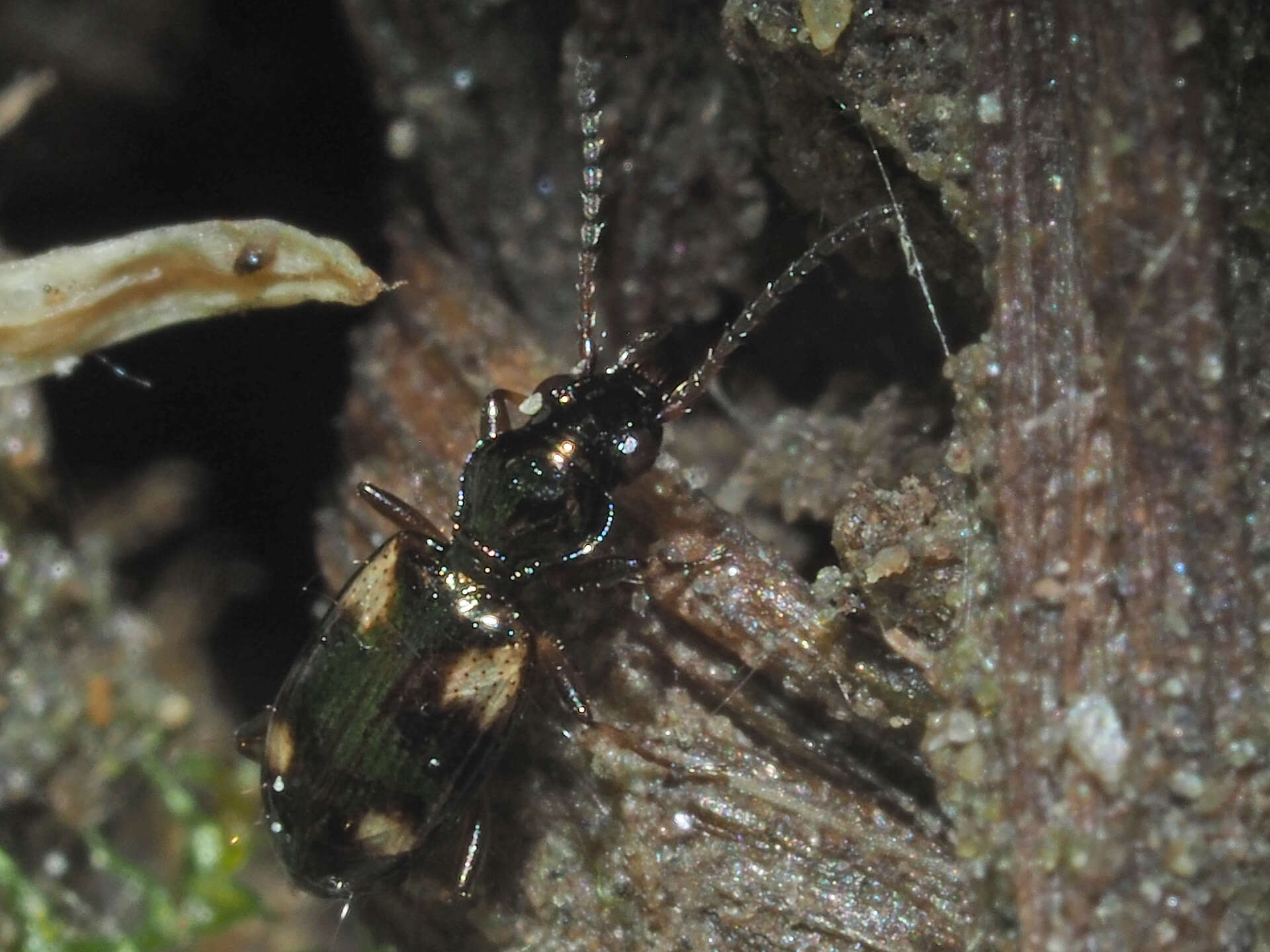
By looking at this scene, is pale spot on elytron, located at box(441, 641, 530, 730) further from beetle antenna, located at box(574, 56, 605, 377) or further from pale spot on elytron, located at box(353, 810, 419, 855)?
beetle antenna, located at box(574, 56, 605, 377)

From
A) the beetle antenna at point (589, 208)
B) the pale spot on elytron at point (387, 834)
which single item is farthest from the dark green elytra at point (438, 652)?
the beetle antenna at point (589, 208)

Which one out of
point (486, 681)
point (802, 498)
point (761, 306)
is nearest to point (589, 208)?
point (761, 306)

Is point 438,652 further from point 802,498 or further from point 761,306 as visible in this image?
point 761,306

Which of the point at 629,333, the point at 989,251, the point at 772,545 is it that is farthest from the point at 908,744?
the point at 629,333

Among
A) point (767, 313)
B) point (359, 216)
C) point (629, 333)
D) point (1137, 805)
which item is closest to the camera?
point (1137, 805)

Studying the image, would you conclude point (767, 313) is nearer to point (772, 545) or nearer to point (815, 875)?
point (772, 545)

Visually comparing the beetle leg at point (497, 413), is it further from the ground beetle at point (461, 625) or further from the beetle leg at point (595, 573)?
the beetle leg at point (595, 573)

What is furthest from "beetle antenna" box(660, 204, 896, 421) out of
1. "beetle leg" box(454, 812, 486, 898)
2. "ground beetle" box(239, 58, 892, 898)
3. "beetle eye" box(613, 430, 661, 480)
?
"beetle leg" box(454, 812, 486, 898)
